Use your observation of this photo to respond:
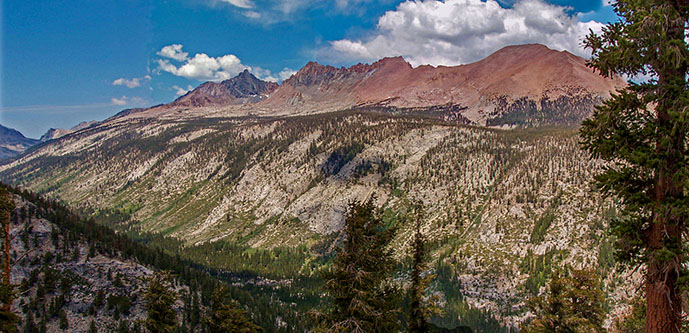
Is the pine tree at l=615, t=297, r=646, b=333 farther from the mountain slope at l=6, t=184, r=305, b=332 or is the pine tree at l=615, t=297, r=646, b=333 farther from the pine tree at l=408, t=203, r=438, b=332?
the mountain slope at l=6, t=184, r=305, b=332

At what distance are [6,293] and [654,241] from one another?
31.1m

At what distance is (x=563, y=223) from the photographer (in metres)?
162

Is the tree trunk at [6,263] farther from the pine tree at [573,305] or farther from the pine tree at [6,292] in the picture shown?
the pine tree at [573,305]

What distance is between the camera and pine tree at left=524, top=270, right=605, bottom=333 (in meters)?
25.2

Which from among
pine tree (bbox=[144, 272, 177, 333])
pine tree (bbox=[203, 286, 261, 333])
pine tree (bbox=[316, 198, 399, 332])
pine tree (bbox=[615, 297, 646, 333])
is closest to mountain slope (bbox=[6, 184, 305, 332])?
pine tree (bbox=[144, 272, 177, 333])

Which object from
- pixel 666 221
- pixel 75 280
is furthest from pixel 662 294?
pixel 75 280

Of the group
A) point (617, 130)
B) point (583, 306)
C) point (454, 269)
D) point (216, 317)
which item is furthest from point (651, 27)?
point (454, 269)

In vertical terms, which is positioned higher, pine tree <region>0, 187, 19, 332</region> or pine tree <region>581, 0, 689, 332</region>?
pine tree <region>581, 0, 689, 332</region>

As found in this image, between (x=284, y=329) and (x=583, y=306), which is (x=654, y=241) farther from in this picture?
Answer: (x=284, y=329)

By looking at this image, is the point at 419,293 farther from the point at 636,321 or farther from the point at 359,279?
the point at 636,321

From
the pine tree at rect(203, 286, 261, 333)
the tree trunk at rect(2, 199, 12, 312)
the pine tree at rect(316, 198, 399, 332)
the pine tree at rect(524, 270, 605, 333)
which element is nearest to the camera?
the pine tree at rect(316, 198, 399, 332)

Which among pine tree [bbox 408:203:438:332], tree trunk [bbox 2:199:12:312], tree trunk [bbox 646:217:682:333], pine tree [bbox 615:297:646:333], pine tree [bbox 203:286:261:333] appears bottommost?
pine tree [bbox 203:286:261:333]

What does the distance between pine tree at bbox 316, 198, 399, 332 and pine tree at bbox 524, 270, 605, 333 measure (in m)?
14.8

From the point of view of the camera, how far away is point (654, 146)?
399 inches
